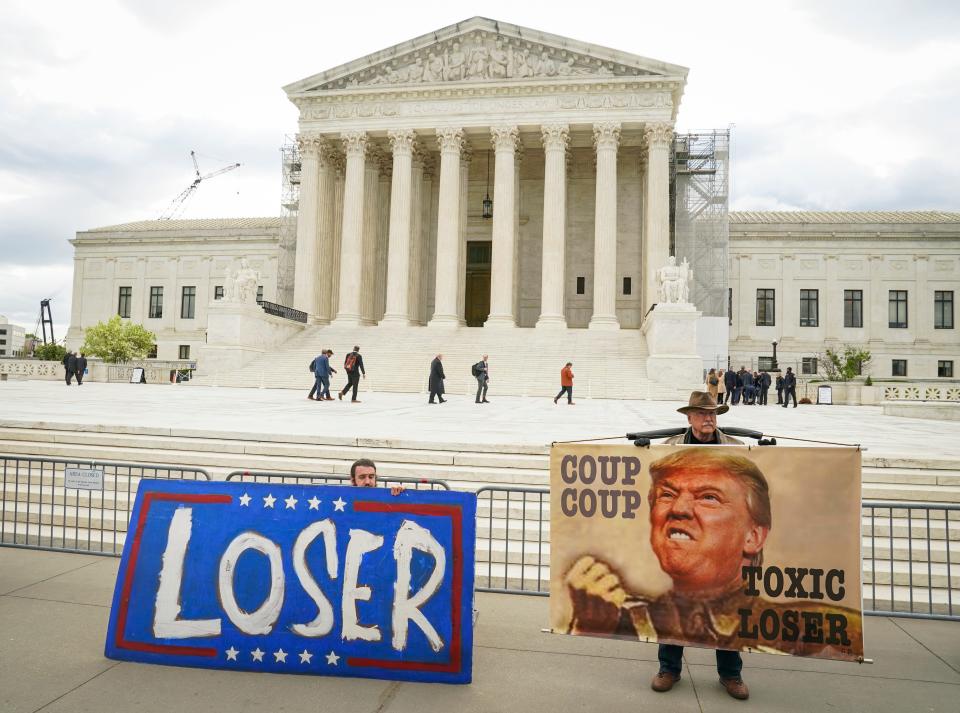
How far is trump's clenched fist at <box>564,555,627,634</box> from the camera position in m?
4.69

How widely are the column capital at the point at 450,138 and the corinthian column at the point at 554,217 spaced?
4746 millimetres

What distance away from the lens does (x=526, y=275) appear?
148 ft

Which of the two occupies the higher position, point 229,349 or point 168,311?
point 168,311

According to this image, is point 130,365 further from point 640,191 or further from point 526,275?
point 640,191

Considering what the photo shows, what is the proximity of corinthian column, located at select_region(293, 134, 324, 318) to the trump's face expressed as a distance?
3720 centimetres

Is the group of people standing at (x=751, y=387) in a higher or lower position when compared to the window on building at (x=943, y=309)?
lower

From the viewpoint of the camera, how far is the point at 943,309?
163 ft

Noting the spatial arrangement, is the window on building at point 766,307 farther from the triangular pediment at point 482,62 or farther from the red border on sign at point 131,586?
the red border on sign at point 131,586

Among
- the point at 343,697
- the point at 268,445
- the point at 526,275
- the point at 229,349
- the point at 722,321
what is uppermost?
the point at 526,275

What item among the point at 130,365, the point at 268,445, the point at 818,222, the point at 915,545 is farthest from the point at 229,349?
the point at 818,222

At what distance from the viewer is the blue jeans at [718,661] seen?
14.6 feet

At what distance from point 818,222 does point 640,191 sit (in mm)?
15942

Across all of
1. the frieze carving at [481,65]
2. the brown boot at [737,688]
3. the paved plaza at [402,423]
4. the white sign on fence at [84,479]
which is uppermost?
the frieze carving at [481,65]

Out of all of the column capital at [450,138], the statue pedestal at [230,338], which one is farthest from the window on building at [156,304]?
the column capital at [450,138]
